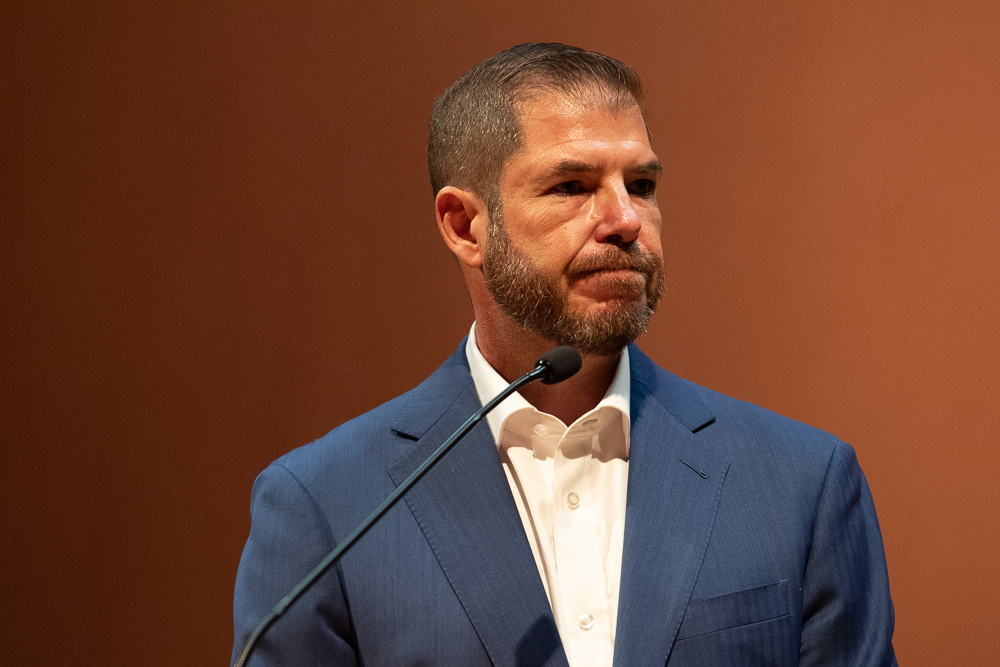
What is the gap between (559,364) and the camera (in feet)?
3.64

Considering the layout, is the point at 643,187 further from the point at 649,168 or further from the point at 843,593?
the point at 843,593

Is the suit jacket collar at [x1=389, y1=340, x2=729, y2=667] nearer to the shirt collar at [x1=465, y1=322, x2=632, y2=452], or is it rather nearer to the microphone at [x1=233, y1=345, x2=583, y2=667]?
the shirt collar at [x1=465, y1=322, x2=632, y2=452]

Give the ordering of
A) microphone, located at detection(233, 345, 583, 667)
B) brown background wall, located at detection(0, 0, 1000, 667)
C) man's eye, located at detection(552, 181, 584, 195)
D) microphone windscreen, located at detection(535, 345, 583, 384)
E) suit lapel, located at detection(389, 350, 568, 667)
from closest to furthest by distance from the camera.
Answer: microphone, located at detection(233, 345, 583, 667) → microphone windscreen, located at detection(535, 345, 583, 384) → suit lapel, located at detection(389, 350, 568, 667) → man's eye, located at detection(552, 181, 584, 195) → brown background wall, located at detection(0, 0, 1000, 667)

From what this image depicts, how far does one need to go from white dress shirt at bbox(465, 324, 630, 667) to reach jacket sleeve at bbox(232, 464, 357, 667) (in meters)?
0.27

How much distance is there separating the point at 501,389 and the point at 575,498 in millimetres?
209

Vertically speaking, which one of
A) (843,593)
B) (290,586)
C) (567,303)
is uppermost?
(567,303)

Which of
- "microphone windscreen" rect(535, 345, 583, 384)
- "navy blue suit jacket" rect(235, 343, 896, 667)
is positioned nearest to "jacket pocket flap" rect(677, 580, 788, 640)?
"navy blue suit jacket" rect(235, 343, 896, 667)

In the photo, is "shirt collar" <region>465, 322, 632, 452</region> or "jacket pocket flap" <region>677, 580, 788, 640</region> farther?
"shirt collar" <region>465, 322, 632, 452</region>

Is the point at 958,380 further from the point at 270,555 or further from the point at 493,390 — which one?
the point at 270,555

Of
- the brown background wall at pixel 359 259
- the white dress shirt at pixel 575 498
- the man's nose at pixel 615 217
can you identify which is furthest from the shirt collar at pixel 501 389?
the brown background wall at pixel 359 259

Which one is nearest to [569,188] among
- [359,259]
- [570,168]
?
[570,168]

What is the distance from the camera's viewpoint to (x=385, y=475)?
137cm

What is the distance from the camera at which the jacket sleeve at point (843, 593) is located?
1.30m

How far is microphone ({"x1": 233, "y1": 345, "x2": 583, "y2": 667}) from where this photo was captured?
0.98 m
